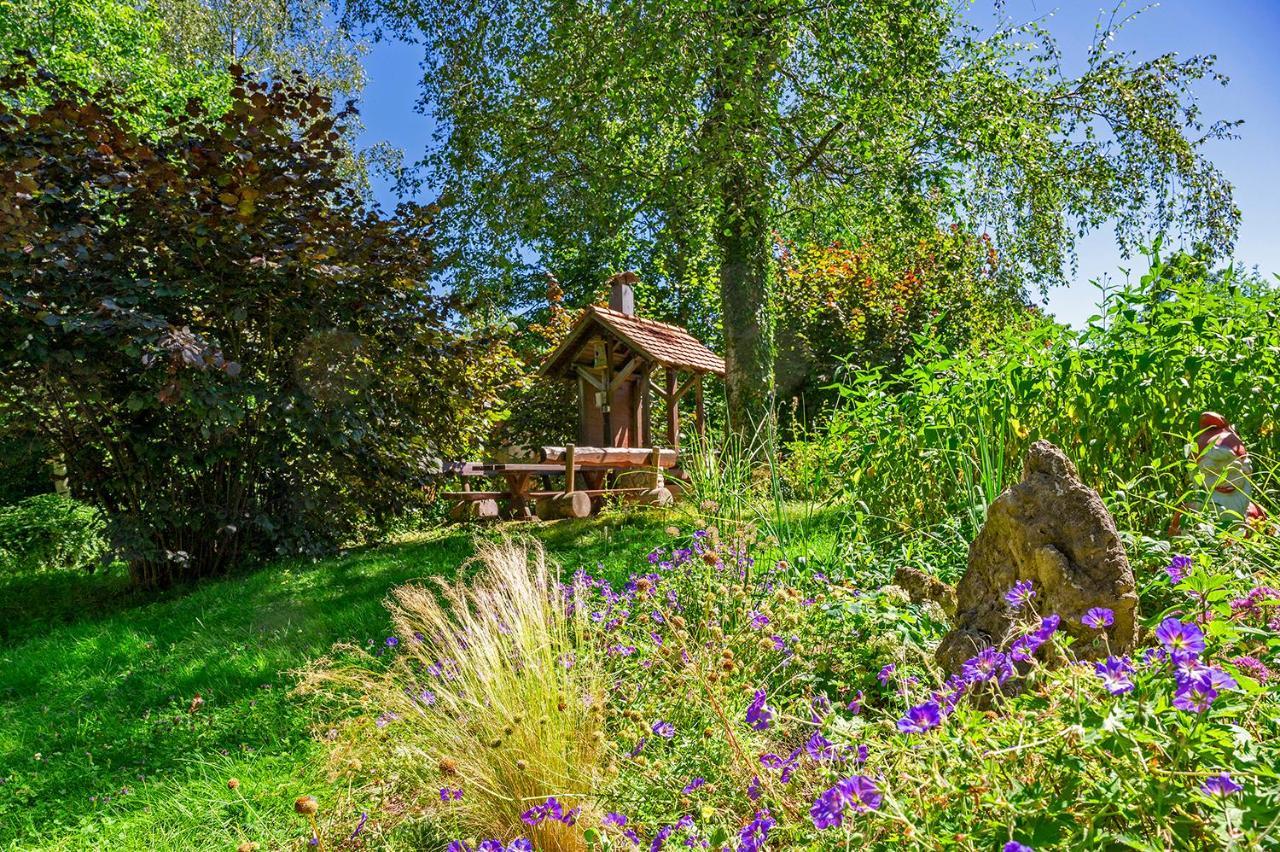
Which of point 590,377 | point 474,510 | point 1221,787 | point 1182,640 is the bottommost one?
point 474,510

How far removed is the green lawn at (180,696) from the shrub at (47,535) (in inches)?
100

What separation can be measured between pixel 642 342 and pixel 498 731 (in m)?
7.82

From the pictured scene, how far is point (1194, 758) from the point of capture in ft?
3.75

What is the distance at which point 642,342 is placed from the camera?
32.1ft

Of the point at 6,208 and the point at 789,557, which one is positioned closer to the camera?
the point at 789,557

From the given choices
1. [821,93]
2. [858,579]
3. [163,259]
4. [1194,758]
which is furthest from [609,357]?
[1194,758]

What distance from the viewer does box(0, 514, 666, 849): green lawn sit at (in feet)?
8.81

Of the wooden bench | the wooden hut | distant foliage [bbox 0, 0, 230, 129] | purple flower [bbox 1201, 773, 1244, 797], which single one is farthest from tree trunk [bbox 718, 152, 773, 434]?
distant foliage [bbox 0, 0, 230, 129]

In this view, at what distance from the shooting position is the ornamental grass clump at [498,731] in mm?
2105

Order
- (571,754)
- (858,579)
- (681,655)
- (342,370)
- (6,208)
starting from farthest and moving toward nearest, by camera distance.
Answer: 1. (342,370)
2. (6,208)
3. (858,579)
4. (681,655)
5. (571,754)

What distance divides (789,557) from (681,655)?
119cm

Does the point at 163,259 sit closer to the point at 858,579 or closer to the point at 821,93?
the point at 858,579

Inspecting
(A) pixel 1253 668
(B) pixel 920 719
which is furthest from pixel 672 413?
(B) pixel 920 719

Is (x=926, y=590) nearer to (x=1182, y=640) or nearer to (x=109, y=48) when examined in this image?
(x=1182, y=640)
